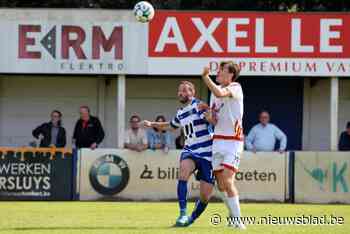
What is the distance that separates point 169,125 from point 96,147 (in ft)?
23.8

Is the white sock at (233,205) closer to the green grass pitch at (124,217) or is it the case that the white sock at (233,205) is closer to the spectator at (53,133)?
the green grass pitch at (124,217)

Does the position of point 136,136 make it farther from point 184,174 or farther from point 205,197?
point 205,197

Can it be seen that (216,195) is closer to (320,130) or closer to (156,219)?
(320,130)

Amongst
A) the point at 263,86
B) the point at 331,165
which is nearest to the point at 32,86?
the point at 263,86

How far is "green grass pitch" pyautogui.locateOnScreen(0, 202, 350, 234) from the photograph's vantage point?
41.3ft

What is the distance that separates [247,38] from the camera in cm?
2220

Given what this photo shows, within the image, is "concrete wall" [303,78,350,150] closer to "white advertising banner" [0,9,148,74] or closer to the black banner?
"white advertising banner" [0,9,148,74]

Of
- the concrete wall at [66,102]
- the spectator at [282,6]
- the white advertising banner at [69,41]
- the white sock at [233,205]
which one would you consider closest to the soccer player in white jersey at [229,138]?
the white sock at [233,205]

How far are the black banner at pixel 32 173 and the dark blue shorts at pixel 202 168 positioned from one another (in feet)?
24.7

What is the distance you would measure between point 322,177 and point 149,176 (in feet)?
12.2

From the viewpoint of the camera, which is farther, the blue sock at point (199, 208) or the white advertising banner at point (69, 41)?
the white advertising banner at point (69, 41)

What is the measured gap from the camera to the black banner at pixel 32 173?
69.1 ft

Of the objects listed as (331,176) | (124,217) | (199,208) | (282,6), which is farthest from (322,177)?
(282,6)

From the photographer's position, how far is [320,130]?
24750 millimetres
